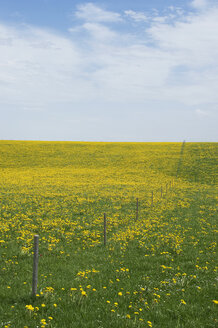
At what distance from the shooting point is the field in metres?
6.14

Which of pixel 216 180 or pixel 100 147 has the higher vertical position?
pixel 100 147

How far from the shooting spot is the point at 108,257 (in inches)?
416

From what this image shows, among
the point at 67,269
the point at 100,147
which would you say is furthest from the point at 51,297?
the point at 100,147

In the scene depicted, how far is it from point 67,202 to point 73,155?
124ft

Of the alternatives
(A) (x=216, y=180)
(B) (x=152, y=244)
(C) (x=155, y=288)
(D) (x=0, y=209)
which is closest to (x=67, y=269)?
(C) (x=155, y=288)

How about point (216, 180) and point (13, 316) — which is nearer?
point (13, 316)

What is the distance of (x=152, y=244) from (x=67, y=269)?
4889 millimetres

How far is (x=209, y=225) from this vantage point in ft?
53.9

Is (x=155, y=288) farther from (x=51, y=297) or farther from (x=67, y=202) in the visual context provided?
(x=67, y=202)

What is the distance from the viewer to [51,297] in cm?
661

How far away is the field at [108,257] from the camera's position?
20.1 feet

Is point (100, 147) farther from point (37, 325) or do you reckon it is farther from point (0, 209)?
point (37, 325)

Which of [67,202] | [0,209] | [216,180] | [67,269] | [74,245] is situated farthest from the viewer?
[216,180]

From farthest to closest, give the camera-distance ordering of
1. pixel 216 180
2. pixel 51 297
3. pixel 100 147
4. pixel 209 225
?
pixel 100 147 → pixel 216 180 → pixel 209 225 → pixel 51 297
